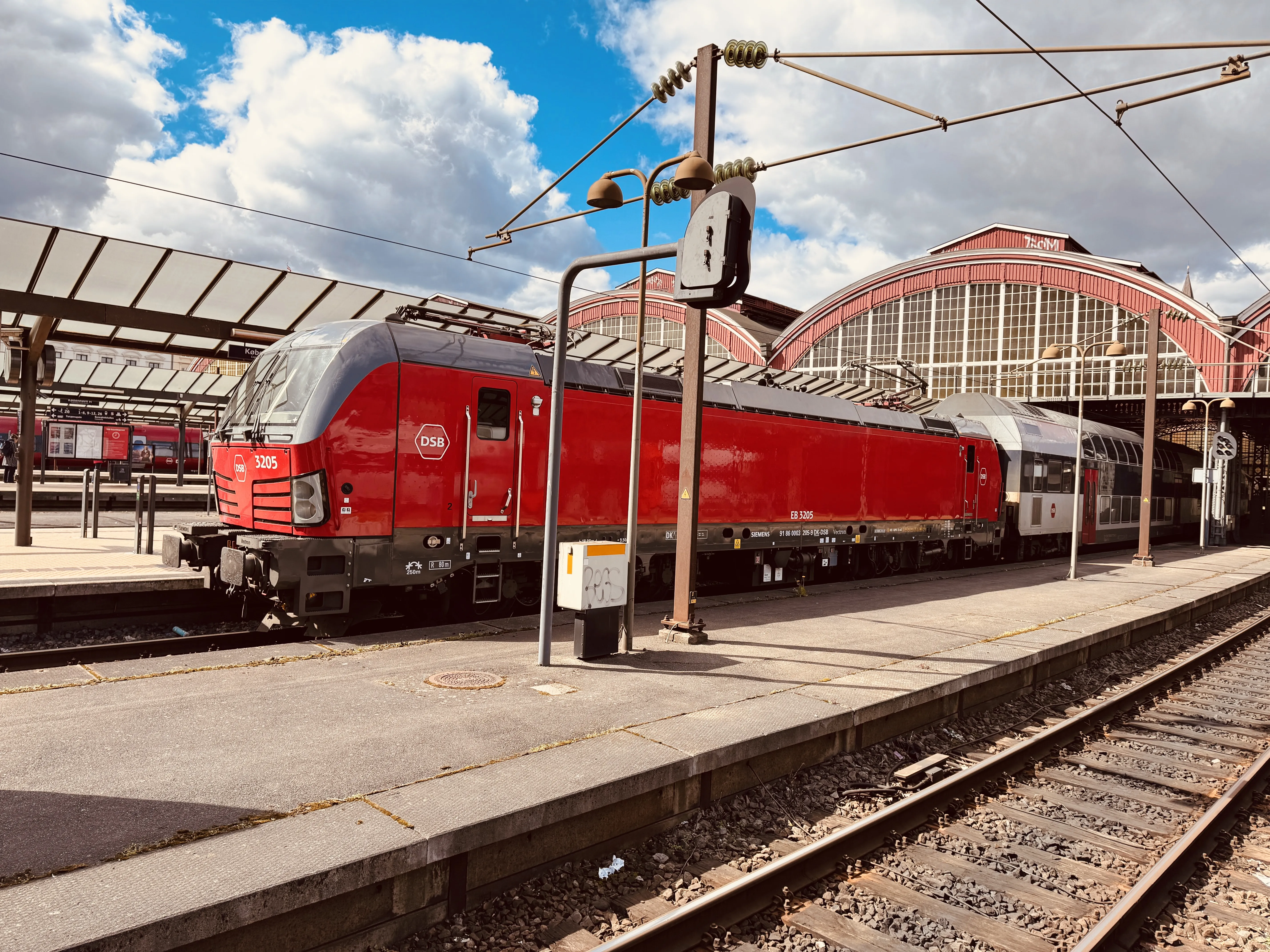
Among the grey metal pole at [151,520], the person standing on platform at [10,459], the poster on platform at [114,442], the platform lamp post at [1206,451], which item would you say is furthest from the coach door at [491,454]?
the person standing on platform at [10,459]

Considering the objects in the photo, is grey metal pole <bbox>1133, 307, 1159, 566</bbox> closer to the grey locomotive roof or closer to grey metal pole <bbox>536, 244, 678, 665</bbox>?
the grey locomotive roof

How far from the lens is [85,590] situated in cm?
1057

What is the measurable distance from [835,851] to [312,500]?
6192mm

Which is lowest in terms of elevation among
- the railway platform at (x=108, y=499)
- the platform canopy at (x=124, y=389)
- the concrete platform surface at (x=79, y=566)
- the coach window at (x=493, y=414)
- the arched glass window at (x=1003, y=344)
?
the concrete platform surface at (x=79, y=566)

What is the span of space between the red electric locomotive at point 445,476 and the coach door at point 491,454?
2 centimetres

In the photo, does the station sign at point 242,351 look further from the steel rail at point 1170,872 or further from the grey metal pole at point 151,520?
the steel rail at point 1170,872

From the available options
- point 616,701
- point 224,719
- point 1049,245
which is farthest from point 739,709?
point 1049,245

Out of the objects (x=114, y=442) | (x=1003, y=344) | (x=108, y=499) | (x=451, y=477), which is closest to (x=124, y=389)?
(x=108, y=499)

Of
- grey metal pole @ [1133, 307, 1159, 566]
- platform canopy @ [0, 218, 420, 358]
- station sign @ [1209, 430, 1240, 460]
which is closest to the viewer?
platform canopy @ [0, 218, 420, 358]

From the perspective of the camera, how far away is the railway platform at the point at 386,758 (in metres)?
3.84

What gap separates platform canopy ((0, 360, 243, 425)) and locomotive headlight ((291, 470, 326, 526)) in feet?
59.3

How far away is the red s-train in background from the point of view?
9.04m

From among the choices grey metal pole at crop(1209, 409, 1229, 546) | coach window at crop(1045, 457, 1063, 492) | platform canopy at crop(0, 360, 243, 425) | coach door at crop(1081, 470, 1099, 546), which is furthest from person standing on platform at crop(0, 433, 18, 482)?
grey metal pole at crop(1209, 409, 1229, 546)

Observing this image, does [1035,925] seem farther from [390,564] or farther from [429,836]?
[390,564]
